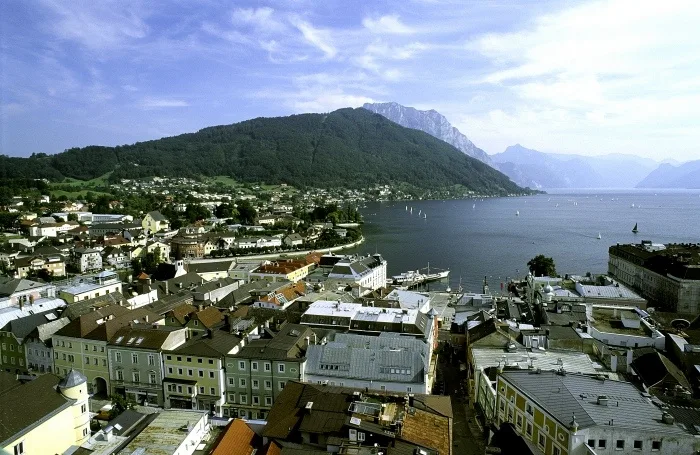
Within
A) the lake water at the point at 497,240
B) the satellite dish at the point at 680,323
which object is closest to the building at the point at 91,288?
the lake water at the point at 497,240

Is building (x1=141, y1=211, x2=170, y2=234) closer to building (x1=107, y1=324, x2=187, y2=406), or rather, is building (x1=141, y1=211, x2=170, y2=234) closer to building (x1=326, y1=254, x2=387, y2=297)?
building (x1=326, y1=254, x2=387, y2=297)

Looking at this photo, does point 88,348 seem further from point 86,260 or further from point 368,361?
point 86,260

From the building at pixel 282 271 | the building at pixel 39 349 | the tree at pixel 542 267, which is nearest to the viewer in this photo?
the building at pixel 39 349

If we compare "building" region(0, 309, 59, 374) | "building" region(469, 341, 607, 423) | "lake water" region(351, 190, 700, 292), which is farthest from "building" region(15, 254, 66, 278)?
"building" region(469, 341, 607, 423)

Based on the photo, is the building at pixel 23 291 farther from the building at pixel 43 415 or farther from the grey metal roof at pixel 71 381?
the grey metal roof at pixel 71 381

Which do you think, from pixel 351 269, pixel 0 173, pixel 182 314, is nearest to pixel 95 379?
pixel 182 314

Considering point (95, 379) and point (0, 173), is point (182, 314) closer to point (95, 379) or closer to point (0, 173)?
point (95, 379)

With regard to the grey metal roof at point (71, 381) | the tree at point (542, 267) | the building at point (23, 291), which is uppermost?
the grey metal roof at point (71, 381)

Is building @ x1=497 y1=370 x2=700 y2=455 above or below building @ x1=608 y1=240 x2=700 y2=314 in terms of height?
above
